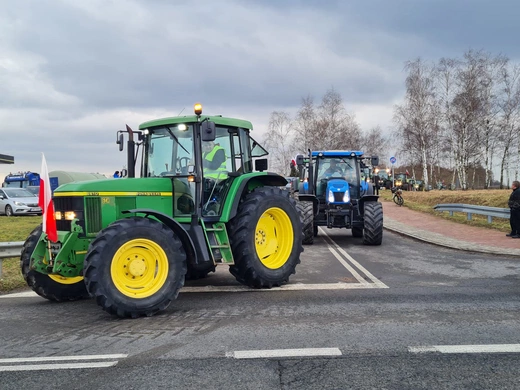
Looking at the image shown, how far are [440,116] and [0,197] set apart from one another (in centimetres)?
3202

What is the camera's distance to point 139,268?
19.4ft

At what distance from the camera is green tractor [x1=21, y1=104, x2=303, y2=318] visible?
Result: 5.80 m

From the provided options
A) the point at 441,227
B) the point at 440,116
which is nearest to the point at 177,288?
the point at 441,227

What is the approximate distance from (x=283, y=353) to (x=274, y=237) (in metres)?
3.69

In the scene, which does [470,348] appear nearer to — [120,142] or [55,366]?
[55,366]

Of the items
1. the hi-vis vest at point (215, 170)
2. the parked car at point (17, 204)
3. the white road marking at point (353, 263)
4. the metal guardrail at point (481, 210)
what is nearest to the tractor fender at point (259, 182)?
the hi-vis vest at point (215, 170)

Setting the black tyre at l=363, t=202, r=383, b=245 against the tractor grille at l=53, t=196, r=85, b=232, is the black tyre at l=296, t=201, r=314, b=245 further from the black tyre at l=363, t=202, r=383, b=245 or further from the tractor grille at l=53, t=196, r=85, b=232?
the tractor grille at l=53, t=196, r=85, b=232

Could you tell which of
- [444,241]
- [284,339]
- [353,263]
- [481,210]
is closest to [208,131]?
[284,339]

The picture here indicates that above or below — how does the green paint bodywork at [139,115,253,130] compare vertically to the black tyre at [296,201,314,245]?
above

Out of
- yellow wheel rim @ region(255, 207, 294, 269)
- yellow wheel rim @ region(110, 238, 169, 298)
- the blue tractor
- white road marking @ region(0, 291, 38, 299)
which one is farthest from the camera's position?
the blue tractor

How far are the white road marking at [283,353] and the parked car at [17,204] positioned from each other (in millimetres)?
20848

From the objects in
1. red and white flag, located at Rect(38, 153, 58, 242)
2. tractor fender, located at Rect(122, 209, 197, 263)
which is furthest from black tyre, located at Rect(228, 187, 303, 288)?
red and white flag, located at Rect(38, 153, 58, 242)

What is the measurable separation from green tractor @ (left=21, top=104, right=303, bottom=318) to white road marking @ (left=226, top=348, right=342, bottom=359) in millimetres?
1800

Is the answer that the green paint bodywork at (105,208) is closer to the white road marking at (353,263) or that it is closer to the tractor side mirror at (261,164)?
the tractor side mirror at (261,164)
